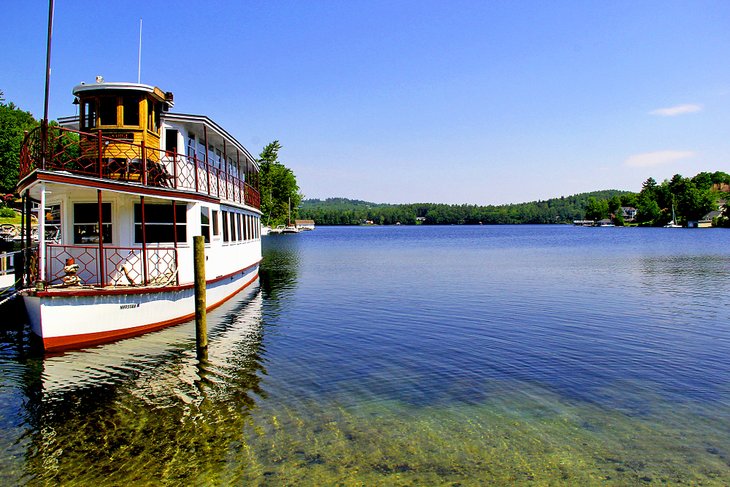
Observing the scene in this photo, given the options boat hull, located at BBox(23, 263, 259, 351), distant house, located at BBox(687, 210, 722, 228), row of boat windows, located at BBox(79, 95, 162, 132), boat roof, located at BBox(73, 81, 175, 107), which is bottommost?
boat hull, located at BBox(23, 263, 259, 351)

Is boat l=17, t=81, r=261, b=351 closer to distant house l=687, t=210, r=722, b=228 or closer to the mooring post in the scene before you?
the mooring post

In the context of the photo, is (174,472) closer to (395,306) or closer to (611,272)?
(395,306)

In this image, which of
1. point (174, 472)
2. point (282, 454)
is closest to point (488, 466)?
point (282, 454)

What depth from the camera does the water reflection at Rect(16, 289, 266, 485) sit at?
8.12m

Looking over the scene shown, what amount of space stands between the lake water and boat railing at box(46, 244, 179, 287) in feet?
6.06

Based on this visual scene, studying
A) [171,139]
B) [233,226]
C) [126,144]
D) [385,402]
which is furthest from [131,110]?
[385,402]

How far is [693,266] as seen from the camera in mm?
39969

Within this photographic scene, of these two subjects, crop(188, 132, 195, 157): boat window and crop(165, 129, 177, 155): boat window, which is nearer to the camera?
crop(165, 129, 177, 155): boat window

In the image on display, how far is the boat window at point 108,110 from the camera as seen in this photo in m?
16.9

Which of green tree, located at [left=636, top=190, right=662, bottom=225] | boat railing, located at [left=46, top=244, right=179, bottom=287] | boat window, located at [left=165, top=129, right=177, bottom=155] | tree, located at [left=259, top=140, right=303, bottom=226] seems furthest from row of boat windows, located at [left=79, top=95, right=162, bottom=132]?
green tree, located at [left=636, top=190, right=662, bottom=225]

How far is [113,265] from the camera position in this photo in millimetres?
15773

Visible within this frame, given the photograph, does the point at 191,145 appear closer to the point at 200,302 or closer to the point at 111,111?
the point at 111,111

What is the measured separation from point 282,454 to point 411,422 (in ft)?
8.55

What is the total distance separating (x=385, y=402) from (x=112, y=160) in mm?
10919
